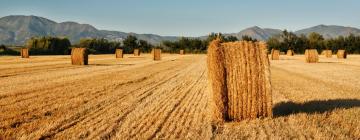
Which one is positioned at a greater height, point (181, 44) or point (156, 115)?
point (181, 44)

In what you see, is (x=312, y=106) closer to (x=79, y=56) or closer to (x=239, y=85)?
(x=239, y=85)

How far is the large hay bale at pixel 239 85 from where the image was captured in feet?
31.8

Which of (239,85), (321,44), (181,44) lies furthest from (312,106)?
(181,44)

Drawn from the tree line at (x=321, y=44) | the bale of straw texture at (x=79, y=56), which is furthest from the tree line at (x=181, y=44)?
the bale of straw texture at (x=79, y=56)

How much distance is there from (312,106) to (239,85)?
2763 millimetres

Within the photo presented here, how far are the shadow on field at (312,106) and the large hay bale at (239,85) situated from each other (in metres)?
0.72

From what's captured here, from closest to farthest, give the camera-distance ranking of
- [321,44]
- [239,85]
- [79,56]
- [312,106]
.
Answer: [239,85]
[312,106]
[79,56]
[321,44]

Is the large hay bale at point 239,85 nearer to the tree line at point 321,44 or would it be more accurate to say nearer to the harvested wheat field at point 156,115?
the harvested wheat field at point 156,115

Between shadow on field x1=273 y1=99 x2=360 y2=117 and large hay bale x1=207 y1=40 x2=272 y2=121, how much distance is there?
28.4 inches

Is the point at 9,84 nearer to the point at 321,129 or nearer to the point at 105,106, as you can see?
the point at 105,106

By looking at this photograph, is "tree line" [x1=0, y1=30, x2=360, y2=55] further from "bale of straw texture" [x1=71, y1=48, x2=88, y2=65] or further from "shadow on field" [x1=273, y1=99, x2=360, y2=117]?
"shadow on field" [x1=273, y1=99, x2=360, y2=117]

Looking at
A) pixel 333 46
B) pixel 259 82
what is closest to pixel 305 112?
pixel 259 82

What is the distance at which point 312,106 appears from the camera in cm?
1153

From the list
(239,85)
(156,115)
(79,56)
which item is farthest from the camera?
(79,56)
